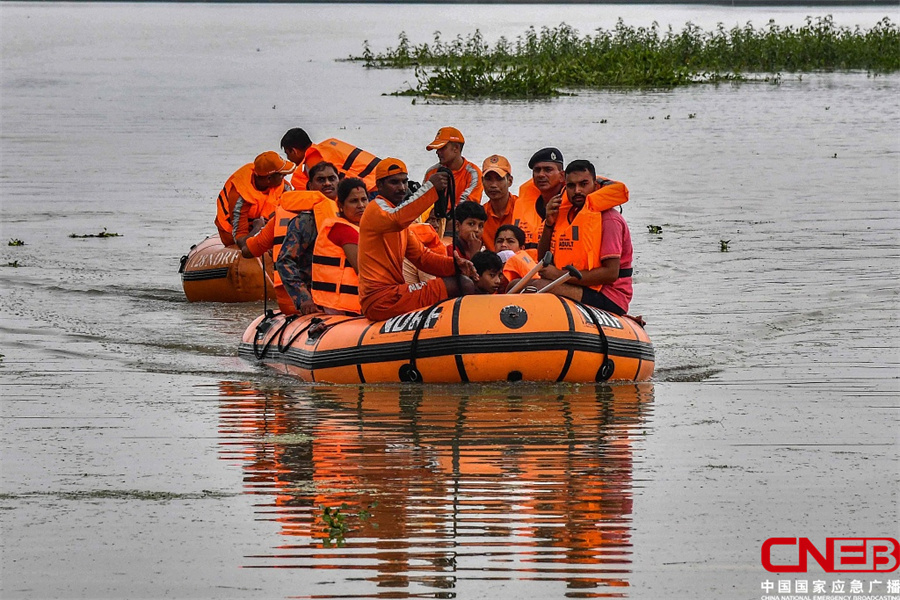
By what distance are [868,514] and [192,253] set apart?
28.9ft

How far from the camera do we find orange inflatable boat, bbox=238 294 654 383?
9.61 meters

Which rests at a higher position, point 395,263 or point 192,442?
point 395,263

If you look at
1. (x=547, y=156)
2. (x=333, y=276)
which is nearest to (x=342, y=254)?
(x=333, y=276)

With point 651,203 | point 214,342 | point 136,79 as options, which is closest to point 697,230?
point 651,203

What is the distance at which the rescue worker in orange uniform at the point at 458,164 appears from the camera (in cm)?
1278

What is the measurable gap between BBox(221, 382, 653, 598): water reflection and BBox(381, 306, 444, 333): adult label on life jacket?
37 centimetres

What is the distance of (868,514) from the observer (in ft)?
23.4

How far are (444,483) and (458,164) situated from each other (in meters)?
5.73

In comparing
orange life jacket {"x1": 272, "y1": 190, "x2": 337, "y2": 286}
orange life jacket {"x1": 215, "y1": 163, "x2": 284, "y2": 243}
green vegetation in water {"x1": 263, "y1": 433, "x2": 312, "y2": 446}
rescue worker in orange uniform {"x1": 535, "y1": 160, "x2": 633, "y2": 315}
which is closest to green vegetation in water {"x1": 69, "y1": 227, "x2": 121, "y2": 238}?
orange life jacket {"x1": 215, "y1": 163, "x2": 284, "y2": 243}

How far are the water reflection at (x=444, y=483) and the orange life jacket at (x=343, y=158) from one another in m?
3.70

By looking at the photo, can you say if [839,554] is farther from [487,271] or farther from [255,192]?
[255,192]

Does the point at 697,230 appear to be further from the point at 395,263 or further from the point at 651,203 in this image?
the point at 395,263

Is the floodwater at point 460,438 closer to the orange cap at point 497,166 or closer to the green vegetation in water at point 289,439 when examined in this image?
the green vegetation in water at point 289,439

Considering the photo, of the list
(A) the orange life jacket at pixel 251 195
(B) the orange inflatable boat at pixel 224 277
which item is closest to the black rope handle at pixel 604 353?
(A) the orange life jacket at pixel 251 195
